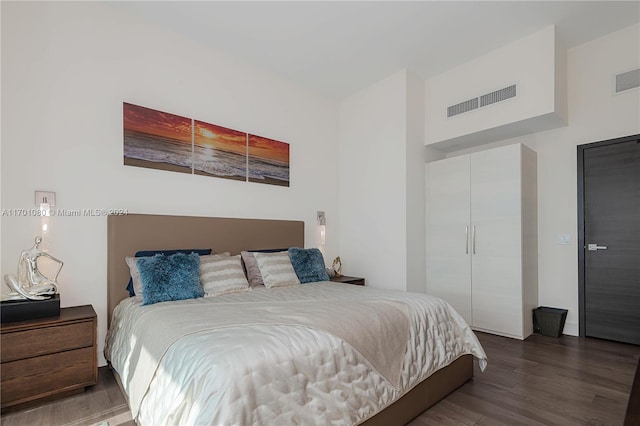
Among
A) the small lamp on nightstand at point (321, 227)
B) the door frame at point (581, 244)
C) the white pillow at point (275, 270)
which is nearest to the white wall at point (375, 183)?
the small lamp on nightstand at point (321, 227)

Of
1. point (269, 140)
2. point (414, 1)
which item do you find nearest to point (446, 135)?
point (414, 1)

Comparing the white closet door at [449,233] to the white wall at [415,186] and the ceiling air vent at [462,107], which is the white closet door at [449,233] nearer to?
the white wall at [415,186]

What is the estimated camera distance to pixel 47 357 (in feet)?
6.89

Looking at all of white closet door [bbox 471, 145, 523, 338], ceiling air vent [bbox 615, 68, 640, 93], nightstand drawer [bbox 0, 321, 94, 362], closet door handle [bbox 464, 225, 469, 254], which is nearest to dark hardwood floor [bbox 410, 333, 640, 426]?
white closet door [bbox 471, 145, 523, 338]

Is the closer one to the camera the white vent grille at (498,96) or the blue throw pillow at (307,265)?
the blue throw pillow at (307,265)

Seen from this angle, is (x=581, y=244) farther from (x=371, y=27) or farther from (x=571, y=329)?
(x=371, y=27)

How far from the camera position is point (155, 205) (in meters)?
3.04

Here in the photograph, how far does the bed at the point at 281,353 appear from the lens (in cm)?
129

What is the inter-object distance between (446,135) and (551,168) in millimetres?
1215

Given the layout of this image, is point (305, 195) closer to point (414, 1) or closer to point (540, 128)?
point (414, 1)

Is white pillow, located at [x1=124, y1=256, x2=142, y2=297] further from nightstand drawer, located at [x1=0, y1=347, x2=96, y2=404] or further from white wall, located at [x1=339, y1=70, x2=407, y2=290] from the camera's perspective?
white wall, located at [x1=339, y1=70, x2=407, y2=290]

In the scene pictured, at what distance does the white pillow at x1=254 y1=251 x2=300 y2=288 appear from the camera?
308cm

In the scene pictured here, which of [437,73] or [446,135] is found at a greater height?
[437,73]

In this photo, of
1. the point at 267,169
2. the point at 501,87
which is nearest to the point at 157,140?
the point at 267,169
